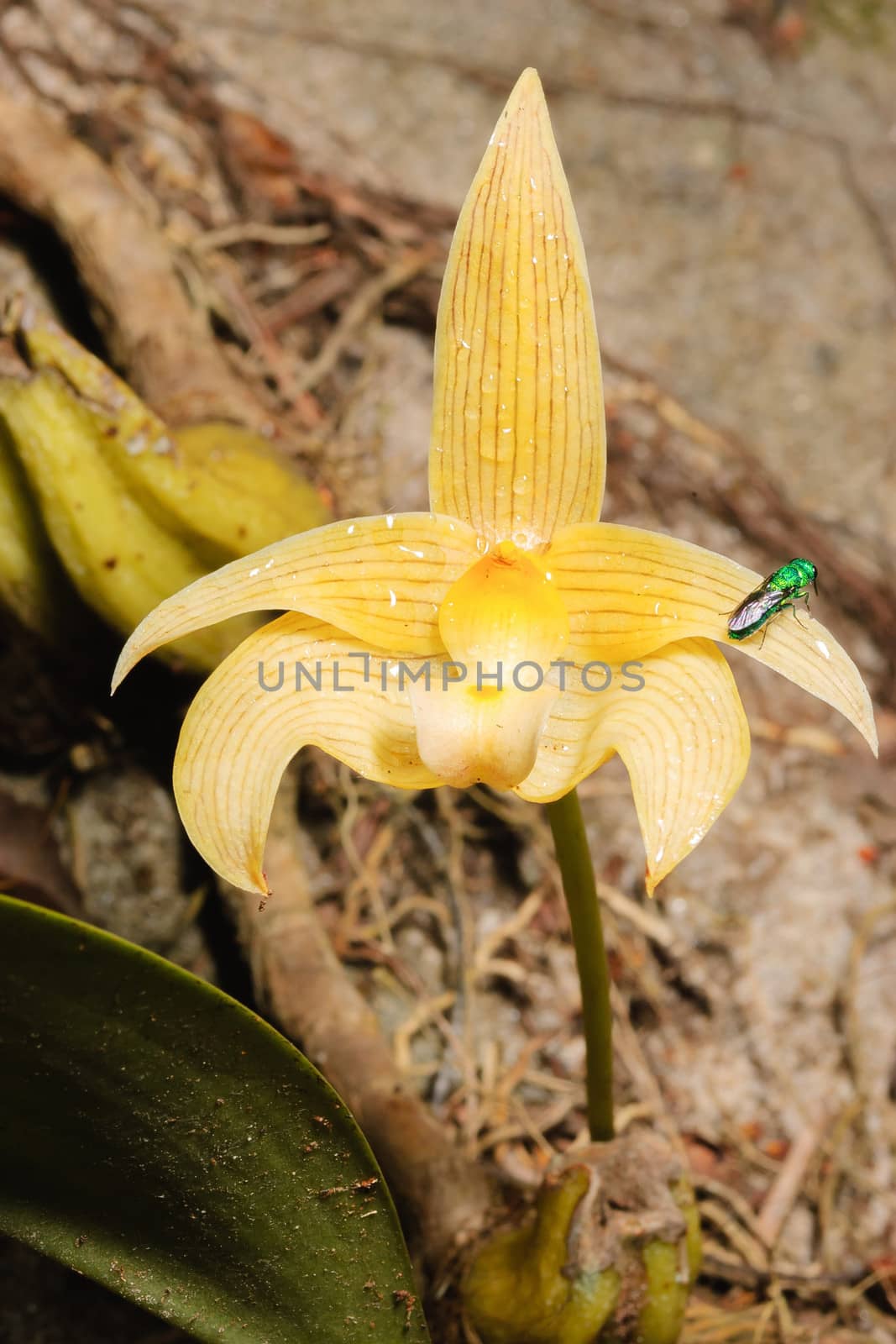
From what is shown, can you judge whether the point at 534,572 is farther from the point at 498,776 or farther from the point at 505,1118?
the point at 505,1118

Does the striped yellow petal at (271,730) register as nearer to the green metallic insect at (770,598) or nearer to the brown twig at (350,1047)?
the green metallic insect at (770,598)

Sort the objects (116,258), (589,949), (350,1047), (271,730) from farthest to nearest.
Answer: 1. (116,258)
2. (350,1047)
3. (589,949)
4. (271,730)

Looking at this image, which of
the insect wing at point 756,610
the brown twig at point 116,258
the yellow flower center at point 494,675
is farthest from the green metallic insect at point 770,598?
the brown twig at point 116,258

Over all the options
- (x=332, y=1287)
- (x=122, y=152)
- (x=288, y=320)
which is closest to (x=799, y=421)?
(x=288, y=320)

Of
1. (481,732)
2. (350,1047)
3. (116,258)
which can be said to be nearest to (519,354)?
(481,732)

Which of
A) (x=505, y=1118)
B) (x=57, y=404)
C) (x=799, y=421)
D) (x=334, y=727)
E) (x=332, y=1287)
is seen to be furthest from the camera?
(x=799, y=421)

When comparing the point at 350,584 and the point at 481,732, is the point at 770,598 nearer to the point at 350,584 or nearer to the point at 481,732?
the point at 481,732

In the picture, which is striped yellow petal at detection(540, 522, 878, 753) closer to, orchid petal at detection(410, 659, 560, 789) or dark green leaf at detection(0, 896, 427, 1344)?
orchid petal at detection(410, 659, 560, 789)

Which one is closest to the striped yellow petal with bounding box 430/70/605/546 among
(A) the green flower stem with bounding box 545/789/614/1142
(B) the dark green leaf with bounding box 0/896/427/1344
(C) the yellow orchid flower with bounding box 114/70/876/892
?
(C) the yellow orchid flower with bounding box 114/70/876/892
